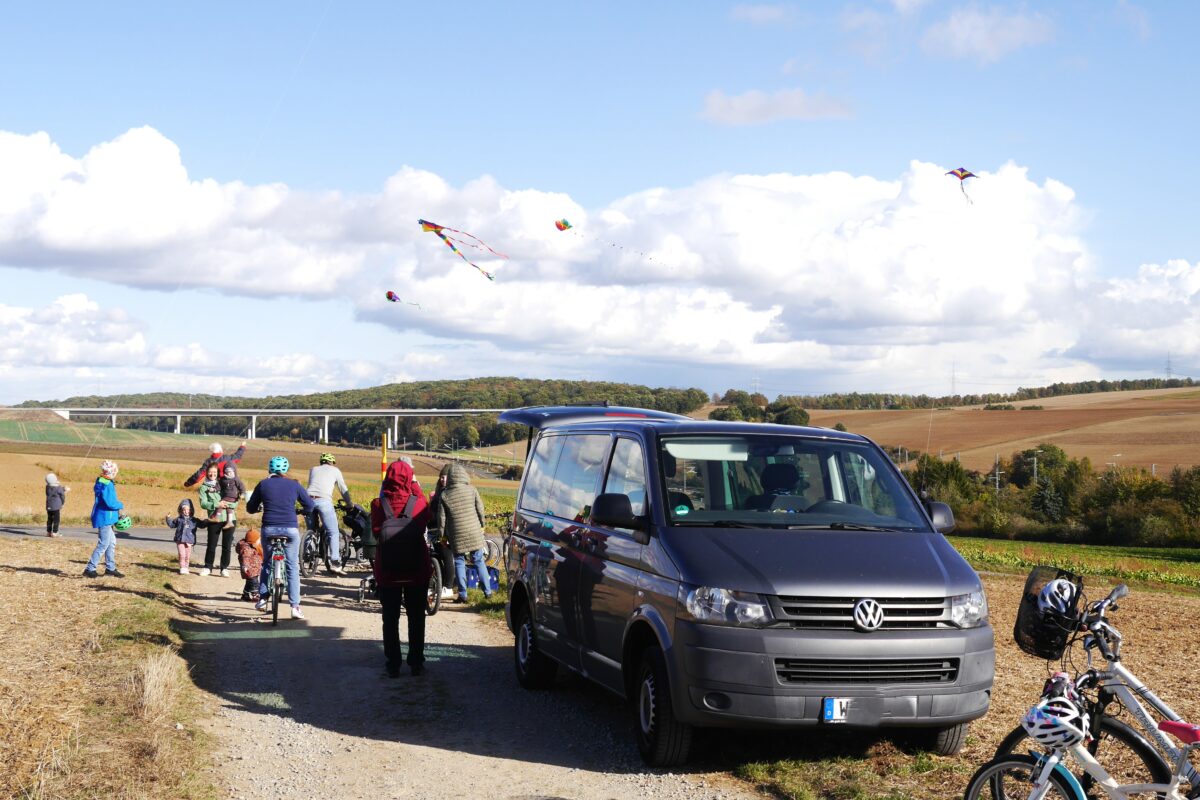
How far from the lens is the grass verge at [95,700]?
6617 mm

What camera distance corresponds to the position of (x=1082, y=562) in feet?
128

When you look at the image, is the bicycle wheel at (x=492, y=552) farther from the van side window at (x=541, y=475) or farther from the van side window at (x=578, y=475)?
the van side window at (x=578, y=475)

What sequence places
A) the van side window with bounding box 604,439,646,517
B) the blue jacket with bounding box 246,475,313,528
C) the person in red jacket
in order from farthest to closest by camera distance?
the blue jacket with bounding box 246,475,313,528 → the person in red jacket → the van side window with bounding box 604,439,646,517

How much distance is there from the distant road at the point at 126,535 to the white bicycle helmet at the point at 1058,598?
20.2m

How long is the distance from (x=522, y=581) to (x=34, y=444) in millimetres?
92967

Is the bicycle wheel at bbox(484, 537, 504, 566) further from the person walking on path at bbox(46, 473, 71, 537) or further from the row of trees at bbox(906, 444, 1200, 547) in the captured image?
the row of trees at bbox(906, 444, 1200, 547)

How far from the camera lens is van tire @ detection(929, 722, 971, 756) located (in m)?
7.61

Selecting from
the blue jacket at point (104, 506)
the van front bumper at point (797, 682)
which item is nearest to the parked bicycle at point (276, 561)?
the blue jacket at point (104, 506)

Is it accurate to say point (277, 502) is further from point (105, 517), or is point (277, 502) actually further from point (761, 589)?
point (761, 589)

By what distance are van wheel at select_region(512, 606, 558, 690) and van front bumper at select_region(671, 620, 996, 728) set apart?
3.09 metres

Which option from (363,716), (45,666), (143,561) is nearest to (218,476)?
(143,561)

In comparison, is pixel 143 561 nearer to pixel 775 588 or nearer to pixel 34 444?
pixel 775 588

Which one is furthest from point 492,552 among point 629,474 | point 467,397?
point 467,397

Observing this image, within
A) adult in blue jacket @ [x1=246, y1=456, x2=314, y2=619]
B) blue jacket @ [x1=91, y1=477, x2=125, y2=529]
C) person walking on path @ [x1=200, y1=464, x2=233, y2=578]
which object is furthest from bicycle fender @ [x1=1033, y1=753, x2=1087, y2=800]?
person walking on path @ [x1=200, y1=464, x2=233, y2=578]
